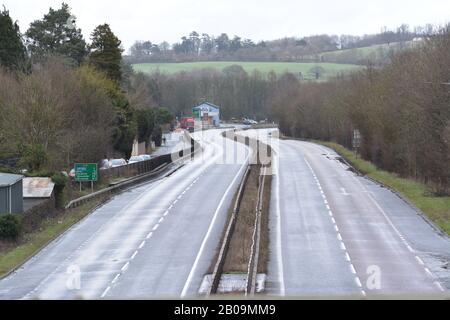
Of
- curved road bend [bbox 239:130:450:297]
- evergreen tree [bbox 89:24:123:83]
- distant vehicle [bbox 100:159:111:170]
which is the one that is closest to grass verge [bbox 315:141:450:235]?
curved road bend [bbox 239:130:450:297]

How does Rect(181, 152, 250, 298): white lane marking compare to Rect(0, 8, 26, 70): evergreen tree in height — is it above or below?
below

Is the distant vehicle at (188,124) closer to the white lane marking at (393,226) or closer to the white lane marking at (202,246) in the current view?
the white lane marking at (202,246)

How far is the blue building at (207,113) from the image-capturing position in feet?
611

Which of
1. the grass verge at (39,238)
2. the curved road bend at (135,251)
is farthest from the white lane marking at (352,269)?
the grass verge at (39,238)

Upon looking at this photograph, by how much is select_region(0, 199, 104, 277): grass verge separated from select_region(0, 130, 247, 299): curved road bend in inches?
16.8

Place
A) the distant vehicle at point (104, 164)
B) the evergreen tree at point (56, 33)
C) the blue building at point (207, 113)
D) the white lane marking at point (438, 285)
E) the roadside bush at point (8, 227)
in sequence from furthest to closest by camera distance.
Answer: the blue building at point (207, 113) → the evergreen tree at point (56, 33) → the distant vehicle at point (104, 164) → the roadside bush at point (8, 227) → the white lane marking at point (438, 285)

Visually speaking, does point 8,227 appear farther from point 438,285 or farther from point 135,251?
point 438,285

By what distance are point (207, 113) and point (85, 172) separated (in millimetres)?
141153

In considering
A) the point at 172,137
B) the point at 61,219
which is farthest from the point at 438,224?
the point at 172,137

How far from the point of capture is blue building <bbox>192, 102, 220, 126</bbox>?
7328 inches

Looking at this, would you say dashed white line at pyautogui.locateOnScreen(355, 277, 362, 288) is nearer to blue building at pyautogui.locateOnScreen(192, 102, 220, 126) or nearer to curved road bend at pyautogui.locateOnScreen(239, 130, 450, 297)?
curved road bend at pyautogui.locateOnScreen(239, 130, 450, 297)

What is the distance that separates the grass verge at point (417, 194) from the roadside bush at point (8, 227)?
17.0 m

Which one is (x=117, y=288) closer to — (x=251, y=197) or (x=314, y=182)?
(x=251, y=197)
